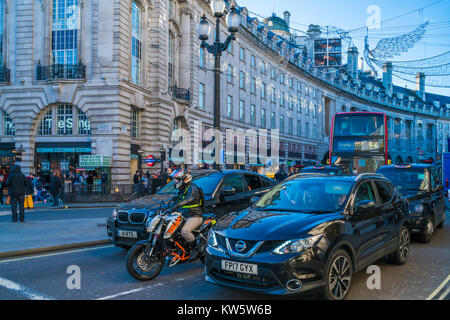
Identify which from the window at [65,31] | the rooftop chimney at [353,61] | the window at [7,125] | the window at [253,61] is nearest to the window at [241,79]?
the window at [253,61]

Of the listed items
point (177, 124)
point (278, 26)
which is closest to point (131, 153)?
point (177, 124)

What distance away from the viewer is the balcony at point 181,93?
106ft

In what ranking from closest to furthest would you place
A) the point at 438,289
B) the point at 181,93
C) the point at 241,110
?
the point at 438,289 < the point at 181,93 < the point at 241,110

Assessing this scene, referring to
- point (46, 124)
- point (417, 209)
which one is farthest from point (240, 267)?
point (46, 124)

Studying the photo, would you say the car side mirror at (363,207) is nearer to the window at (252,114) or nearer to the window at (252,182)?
the window at (252,182)

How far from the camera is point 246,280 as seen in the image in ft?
15.0

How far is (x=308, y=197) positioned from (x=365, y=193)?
0.99 m

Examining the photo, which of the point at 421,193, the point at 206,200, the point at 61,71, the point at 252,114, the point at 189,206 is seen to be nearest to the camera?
the point at 189,206

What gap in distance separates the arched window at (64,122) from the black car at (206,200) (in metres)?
19.3

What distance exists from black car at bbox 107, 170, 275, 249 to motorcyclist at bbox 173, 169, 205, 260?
0.83m

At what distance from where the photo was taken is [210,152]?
37.3 meters

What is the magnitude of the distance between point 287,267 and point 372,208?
6.51 feet

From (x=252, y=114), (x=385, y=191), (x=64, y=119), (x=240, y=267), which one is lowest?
(x=240, y=267)

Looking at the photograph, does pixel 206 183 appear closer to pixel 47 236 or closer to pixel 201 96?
pixel 47 236
